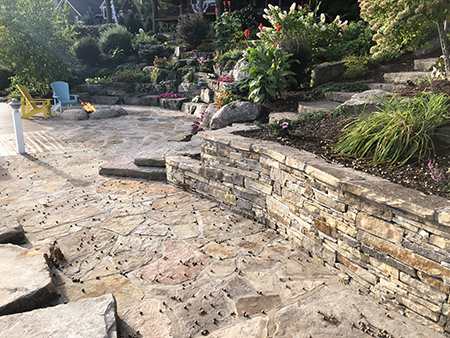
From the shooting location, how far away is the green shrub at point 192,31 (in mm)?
13617

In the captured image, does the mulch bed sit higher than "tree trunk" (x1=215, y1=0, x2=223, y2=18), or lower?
lower

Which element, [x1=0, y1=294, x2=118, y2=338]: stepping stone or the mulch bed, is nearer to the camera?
[x1=0, y1=294, x2=118, y2=338]: stepping stone

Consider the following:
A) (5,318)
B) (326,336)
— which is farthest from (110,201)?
(326,336)

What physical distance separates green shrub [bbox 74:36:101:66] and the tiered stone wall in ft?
48.1

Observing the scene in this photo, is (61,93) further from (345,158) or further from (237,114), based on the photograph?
(345,158)

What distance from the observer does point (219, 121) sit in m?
5.87

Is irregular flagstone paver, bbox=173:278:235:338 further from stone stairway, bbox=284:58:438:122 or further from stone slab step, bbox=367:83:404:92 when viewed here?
stone slab step, bbox=367:83:404:92

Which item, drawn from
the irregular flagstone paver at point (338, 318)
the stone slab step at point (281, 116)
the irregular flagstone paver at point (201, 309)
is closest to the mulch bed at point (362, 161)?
the stone slab step at point (281, 116)

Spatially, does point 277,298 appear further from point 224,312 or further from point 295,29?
point 295,29

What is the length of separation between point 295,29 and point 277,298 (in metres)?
6.42

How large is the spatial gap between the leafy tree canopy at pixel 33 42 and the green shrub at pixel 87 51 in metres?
3.94

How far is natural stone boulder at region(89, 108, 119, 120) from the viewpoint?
911cm

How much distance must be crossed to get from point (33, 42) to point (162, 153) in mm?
8850

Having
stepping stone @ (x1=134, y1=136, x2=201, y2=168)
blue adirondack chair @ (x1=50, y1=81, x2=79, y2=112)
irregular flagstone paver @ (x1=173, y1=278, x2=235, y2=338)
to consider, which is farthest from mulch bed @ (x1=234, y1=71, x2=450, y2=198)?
blue adirondack chair @ (x1=50, y1=81, x2=79, y2=112)
